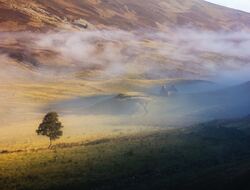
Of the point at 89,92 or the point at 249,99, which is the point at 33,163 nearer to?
the point at 249,99

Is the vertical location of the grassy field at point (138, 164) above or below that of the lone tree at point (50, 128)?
below

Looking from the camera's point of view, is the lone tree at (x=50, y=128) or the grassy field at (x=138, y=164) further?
the lone tree at (x=50, y=128)

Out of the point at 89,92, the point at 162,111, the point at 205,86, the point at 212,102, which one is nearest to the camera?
the point at 162,111

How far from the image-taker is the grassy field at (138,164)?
3766 centimetres

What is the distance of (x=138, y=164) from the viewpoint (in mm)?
44375

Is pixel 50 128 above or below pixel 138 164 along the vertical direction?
above

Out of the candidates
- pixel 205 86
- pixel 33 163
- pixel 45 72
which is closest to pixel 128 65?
pixel 45 72

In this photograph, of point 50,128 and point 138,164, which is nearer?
point 138,164

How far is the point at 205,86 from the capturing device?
137 meters

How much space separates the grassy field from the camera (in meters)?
37.7

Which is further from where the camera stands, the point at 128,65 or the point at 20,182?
the point at 128,65

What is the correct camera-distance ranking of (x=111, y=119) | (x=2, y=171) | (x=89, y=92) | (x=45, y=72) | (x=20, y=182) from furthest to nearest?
(x=45, y=72) < (x=89, y=92) < (x=111, y=119) < (x=2, y=171) < (x=20, y=182)

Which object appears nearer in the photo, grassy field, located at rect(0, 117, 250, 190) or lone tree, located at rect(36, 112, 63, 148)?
grassy field, located at rect(0, 117, 250, 190)

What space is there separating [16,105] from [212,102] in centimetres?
4074
